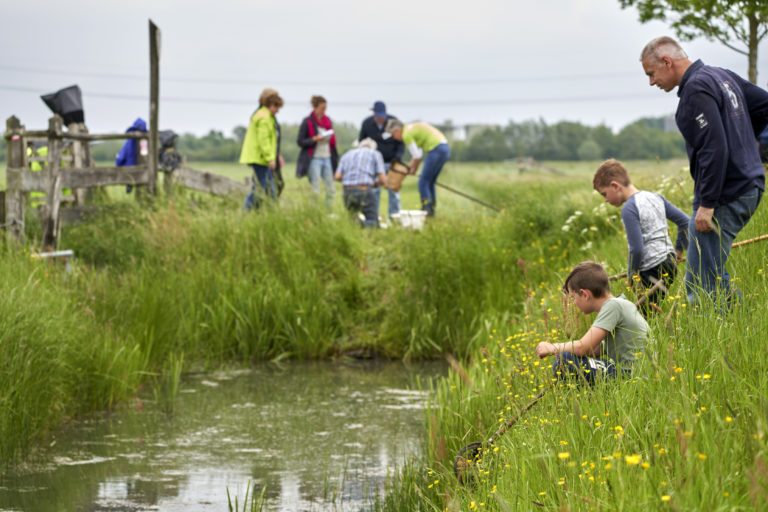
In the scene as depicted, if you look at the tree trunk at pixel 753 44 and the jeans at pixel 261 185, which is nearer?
the tree trunk at pixel 753 44

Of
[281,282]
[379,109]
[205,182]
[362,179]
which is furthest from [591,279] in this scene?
[205,182]

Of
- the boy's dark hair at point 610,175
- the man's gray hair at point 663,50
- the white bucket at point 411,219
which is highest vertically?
the man's gray hair at point 663,50

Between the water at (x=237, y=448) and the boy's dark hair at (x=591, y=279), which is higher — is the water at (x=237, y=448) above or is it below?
below

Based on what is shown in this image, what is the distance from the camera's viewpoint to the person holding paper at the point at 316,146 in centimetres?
1884

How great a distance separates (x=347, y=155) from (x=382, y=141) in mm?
1950

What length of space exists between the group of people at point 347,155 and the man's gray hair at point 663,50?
Result: 908cm

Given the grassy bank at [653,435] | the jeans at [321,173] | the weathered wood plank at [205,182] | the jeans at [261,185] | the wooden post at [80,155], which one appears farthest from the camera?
the weathered wood plank at [205,182]

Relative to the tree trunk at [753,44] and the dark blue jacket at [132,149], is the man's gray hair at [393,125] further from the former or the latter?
the tree trunk at [753,44]

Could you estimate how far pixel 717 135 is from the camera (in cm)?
720

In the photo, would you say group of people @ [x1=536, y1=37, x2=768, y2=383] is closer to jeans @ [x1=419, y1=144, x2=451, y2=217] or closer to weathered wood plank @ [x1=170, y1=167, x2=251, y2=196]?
jeans @ [x1=419, y1=144, x2=451, y2=217]

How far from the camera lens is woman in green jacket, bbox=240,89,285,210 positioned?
1770cm

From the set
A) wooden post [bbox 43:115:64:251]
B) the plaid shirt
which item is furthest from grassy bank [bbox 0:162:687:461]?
the plaid shirt

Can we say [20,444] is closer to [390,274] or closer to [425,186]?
[390,274]

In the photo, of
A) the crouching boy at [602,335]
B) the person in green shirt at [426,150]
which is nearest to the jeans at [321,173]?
the person in green shirt at [426,150]
